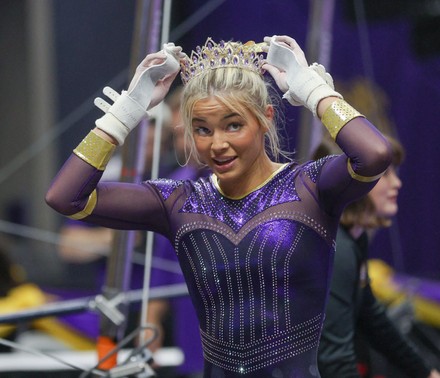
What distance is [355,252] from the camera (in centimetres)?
279

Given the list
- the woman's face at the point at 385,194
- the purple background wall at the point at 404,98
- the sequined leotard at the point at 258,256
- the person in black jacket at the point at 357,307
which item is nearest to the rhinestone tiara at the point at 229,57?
the sequined leotard at the point at 258,256

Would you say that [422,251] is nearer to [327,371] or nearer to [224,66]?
[327,371]

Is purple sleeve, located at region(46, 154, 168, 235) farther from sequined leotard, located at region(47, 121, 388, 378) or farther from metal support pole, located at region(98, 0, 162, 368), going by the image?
metal support pole, located at region(98, 0, 162, 368)

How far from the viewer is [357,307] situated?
285 centimetres

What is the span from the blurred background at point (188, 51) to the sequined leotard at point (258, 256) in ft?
2.31

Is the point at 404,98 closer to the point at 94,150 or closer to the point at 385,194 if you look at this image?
the point at 385,194

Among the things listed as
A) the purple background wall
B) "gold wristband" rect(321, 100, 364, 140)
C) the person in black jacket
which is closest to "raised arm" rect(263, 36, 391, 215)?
"gold wristband" rect(321, 100, 364, 140)

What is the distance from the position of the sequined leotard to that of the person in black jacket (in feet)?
1.48

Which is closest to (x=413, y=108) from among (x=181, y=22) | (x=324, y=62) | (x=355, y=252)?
(x=324, y=62)

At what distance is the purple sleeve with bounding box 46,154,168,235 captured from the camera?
218 cm

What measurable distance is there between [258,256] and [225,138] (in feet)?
0.85

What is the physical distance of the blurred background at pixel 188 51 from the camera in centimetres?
339

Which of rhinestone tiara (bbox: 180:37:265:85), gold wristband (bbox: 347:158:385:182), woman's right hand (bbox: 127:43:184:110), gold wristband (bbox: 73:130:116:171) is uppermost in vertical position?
rhinestone tiara (bbox: 180:37:265:85)

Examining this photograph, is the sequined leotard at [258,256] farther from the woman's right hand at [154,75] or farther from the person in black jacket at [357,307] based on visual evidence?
the person in black jacket at [357,307]
